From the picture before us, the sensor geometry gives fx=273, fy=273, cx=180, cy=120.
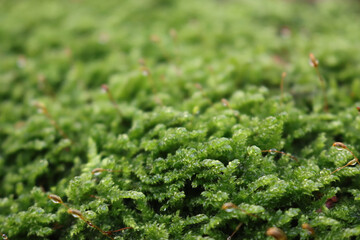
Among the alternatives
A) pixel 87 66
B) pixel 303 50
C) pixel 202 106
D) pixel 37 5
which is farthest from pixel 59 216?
pixel 37 5

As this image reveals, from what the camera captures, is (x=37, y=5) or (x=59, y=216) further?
(x=37, y=5)

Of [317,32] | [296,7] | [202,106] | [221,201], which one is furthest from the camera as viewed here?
[296,7]

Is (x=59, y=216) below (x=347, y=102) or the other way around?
below

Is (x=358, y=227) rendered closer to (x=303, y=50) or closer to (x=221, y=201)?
(x=221, y=201)

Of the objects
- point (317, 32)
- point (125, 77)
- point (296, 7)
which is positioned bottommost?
point (125, 77)

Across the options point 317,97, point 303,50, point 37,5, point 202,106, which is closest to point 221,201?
point 202,106

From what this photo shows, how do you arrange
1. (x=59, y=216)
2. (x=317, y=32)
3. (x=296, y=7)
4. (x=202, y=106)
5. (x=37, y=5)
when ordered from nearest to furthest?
1. (x=59, y=216)
2. (x=202, y=106)
3. (x=317, y=32)
4. (x=296, y=7)
5. (x=37, y=5)
